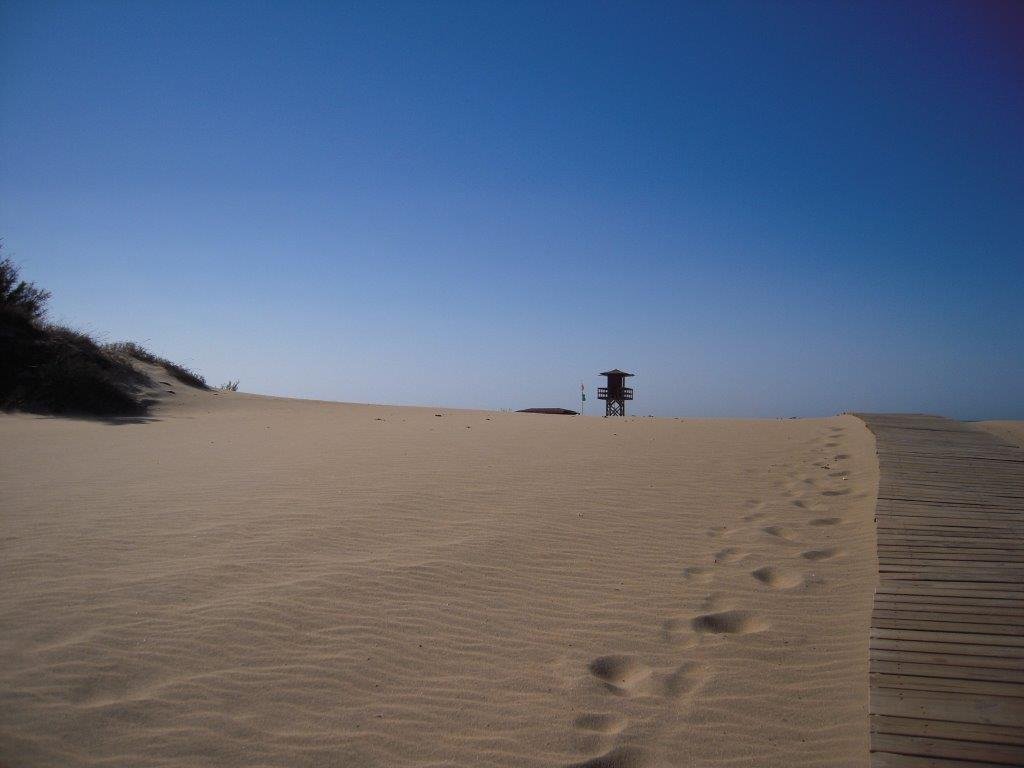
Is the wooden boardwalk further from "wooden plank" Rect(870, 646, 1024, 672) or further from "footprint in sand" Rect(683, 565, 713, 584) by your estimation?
"footprint in sand" Rect(683, 565, 713, 584)

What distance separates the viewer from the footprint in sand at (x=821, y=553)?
5.18 meters

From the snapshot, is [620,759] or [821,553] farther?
[821,553]

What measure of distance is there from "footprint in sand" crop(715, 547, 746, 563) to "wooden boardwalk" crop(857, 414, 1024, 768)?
1025 millimetres

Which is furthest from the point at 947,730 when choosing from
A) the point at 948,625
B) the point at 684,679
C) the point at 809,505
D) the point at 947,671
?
the point at 809,505

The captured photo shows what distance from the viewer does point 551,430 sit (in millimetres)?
13055

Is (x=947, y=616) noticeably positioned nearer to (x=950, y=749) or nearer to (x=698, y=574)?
(x=950, y=749)

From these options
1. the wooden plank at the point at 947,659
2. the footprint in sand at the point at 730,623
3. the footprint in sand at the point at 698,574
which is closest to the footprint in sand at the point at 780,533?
the footprint in sand at the point at 698,574

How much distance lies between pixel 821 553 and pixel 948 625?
1.83 meters

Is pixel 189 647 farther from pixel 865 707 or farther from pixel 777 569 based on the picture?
pixel 777 569

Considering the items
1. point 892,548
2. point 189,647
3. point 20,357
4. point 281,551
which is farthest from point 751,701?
point 20,357

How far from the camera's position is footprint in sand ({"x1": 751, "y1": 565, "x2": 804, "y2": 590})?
4633mm

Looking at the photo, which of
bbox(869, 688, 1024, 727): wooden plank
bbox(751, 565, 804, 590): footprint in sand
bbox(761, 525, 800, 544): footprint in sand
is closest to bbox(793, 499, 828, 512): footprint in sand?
bbox(761, 525, 800, 544): footprint in sand

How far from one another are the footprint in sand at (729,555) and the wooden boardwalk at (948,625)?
40.3 inches

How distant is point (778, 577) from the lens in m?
4.78
